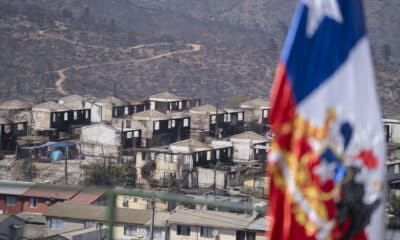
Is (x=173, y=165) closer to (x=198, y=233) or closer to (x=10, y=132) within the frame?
(x=10, y=132)

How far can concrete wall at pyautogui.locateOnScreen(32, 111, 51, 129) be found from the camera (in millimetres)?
32094

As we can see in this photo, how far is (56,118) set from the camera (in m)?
32.4

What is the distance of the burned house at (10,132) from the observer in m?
29.3

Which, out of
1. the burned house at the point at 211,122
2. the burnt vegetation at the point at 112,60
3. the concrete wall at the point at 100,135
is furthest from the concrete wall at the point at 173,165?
the burnt vegetation at the point at 112,60

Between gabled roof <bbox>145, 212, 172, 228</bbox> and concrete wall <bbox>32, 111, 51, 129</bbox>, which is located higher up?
concrete wall <bbox>32, 111, 51, 129</bbox>

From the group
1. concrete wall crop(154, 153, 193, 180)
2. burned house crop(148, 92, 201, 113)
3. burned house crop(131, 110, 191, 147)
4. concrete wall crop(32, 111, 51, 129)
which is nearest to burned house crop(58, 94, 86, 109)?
concrete wall crop(32, 111, 51, 129)

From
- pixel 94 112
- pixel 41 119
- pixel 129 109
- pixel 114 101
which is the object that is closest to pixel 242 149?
pixel 41 119

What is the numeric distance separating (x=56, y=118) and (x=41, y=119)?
17.0 inches

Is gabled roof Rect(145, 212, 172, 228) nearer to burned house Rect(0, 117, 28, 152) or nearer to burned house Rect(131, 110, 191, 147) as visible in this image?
burned house Rect(0, 117, 28, 152)

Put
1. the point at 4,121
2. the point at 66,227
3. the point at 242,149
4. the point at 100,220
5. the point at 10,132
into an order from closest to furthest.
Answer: the point at 100,220
the point at 66,227
the point at 242,149
the point at 4,121
the point at 10,132

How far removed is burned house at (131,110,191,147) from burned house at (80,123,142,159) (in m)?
1.73

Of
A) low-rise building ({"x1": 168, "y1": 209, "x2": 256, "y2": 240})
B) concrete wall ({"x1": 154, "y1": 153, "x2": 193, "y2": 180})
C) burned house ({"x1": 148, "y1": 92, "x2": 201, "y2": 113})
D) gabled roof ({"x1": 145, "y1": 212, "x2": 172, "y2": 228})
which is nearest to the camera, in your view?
gabled roof ({"x1": 145, "y1": 212, "x2": 172, "y2": 228})

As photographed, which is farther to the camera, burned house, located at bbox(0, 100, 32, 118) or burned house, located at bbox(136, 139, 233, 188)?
burned house, located at bbox(0, 100, 32, 118)

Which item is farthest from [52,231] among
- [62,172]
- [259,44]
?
[259,44]
